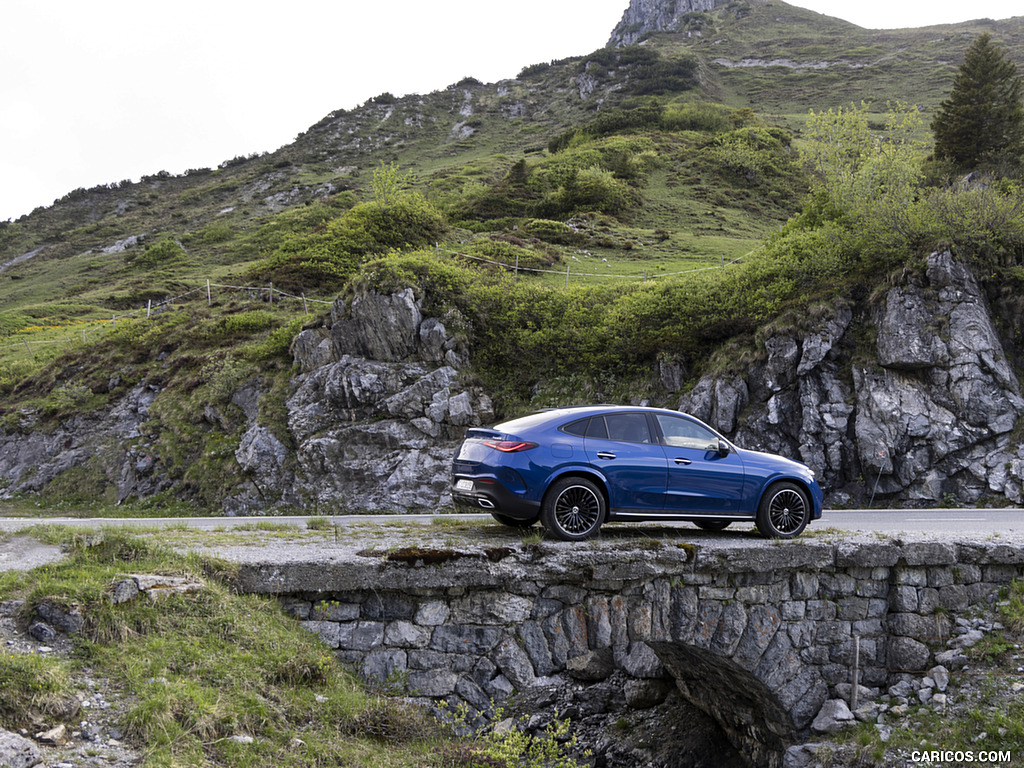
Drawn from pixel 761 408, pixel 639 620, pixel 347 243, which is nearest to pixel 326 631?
pixel 639 620

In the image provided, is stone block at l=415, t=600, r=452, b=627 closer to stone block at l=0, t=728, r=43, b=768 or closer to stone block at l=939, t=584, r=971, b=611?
stone block at l=0, t=728, r=43, b=768

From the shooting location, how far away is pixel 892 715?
7750 millimetres

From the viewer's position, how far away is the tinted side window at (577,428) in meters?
7.27

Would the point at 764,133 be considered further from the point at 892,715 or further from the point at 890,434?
the point at 892,715

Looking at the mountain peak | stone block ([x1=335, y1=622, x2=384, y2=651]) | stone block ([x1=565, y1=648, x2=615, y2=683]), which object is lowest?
stone block ([x1=565, y1=648, x2=615, y2=683])

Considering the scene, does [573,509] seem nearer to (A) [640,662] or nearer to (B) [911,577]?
(B) [911,577]

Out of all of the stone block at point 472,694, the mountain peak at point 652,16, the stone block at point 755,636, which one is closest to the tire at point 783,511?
the stone block at point 755,636

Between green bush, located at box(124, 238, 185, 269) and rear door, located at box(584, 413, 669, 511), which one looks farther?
green bush, located at box(124, 238, 185, 269)

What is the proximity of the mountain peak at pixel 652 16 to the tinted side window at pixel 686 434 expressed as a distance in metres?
150

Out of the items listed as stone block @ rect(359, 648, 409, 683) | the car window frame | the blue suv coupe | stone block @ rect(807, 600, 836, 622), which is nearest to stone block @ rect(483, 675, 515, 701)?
stone block @ rect(359, 648, 409, 683)

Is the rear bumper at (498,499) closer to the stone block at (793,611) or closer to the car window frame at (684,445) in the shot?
the car window frame at (684,445)

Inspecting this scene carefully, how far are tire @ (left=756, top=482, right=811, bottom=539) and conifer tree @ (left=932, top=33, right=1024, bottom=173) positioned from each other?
29.4 m

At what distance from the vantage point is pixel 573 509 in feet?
23.7

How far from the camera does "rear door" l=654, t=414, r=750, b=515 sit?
7461 millimetres
